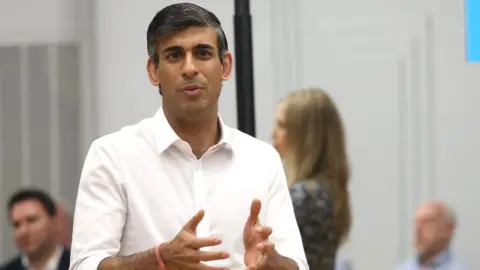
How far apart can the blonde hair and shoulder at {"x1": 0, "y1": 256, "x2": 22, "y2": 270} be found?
0.98 metres

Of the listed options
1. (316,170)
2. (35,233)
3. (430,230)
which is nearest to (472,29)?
(430,230)

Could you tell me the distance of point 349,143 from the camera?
2.76m

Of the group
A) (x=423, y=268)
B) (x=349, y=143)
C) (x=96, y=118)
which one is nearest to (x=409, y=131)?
(x=349, y=143)

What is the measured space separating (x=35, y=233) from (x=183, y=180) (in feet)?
4.43

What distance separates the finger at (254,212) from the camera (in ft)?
4.37

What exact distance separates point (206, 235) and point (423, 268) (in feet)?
4.68

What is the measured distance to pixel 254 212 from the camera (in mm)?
1338

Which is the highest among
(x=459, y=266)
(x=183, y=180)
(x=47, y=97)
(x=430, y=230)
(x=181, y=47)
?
(x=181, y=47)

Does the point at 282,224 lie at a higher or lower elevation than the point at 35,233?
higher

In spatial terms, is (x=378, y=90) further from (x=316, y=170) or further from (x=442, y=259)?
(x=316, y=170)

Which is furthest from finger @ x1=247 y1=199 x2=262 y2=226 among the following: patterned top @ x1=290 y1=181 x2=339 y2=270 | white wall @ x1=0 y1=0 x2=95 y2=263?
white wall @ x1=0 y1=0 x2=95 y2=263

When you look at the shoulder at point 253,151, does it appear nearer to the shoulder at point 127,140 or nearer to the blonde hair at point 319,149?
the shoulder at point 127,140

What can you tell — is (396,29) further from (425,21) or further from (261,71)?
(261,71)

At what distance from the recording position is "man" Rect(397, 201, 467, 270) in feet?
8.79
